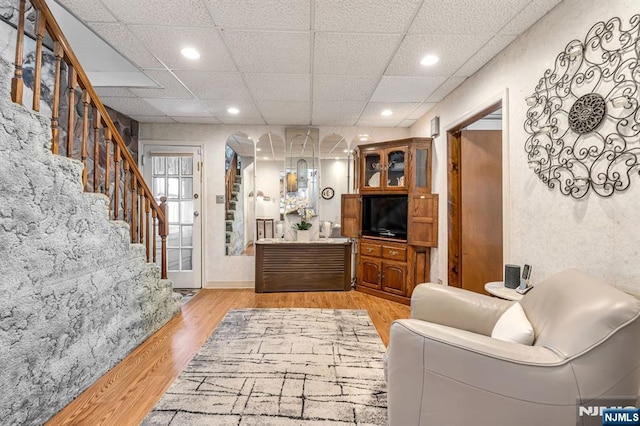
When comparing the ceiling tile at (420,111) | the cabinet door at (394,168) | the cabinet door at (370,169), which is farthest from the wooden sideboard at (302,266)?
the ceiling tile at (420,111)

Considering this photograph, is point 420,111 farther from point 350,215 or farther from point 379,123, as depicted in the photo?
point 350,215

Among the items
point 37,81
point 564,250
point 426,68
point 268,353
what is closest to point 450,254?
point 564,250

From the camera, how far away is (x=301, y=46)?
7.68 ft

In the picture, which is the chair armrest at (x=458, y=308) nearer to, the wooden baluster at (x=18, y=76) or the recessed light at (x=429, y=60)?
the recessed light at (x=429, y=60)

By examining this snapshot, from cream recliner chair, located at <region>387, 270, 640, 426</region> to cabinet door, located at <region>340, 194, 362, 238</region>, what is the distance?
2.98 m

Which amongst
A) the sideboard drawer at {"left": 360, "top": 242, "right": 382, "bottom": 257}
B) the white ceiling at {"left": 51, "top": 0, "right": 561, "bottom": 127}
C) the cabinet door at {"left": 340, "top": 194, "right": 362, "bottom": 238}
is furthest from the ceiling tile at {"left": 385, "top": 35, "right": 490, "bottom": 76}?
the sideboard drawer at {"left": 360, "top": 242, "right": 382, "bottom": 257}

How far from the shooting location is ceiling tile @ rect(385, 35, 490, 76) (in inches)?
87.8

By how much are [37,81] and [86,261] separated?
3.60ft

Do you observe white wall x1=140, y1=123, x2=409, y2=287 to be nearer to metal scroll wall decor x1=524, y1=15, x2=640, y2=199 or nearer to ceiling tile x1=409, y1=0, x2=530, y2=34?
ceiling tile x1=409, y1=0, x2=530, y2=34

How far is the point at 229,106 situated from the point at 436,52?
8.01ft

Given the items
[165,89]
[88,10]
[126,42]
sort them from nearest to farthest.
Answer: [88,10] < [126,42] < [165,89]

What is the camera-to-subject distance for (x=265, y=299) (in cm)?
391

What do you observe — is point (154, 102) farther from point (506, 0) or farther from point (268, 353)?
point (506, 0)

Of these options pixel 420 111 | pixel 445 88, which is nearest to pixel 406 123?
pixel 420 111
